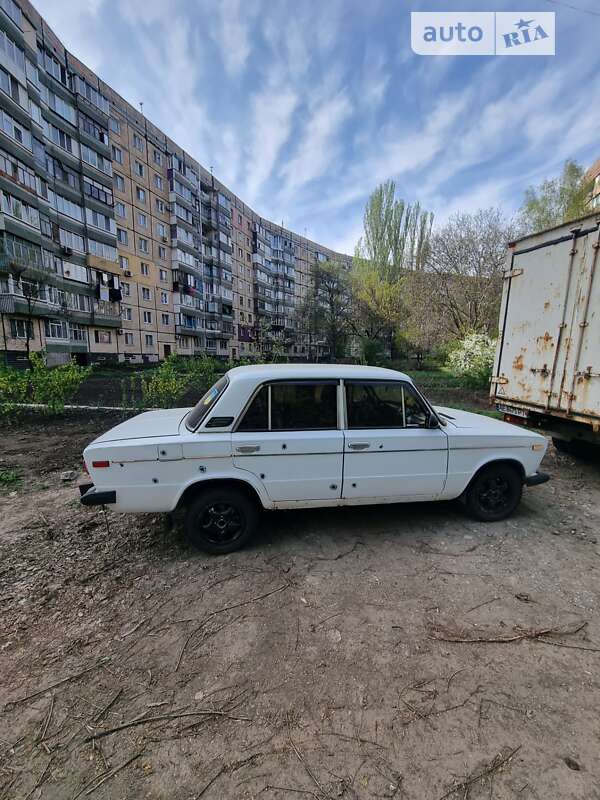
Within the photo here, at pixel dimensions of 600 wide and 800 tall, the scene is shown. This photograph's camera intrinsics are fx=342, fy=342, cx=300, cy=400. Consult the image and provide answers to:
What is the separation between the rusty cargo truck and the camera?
4664mm

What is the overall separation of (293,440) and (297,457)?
18cm

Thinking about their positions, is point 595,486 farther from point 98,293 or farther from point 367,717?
point 98,293

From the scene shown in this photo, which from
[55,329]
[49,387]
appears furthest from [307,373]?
[55,329]

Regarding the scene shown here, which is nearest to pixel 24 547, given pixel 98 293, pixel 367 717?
pixel 367 717

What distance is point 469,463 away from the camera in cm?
381

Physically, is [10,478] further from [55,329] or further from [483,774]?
[55,329]

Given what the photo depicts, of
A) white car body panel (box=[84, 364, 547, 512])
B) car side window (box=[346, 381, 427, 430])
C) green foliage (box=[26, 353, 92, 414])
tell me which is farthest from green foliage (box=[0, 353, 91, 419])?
car side window (box=[346, 381, 427, 430])

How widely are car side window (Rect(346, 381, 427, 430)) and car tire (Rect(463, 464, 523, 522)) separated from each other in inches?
42.7

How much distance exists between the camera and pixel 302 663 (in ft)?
7.38

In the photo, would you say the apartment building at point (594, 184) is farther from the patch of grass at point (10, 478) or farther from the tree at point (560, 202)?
the patch of grass at point (10, 478)

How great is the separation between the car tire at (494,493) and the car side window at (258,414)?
252 cm

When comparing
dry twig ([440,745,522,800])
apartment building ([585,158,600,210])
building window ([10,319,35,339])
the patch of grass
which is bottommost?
the patch of grass

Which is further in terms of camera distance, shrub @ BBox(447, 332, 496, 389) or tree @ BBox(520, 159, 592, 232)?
tree @ BBox(520, 159, 592, 232)

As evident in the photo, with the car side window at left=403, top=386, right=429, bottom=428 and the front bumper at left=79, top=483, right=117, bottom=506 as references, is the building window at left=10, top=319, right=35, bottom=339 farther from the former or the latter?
the car side window at left=403, top=386, right=429, bottom=428
